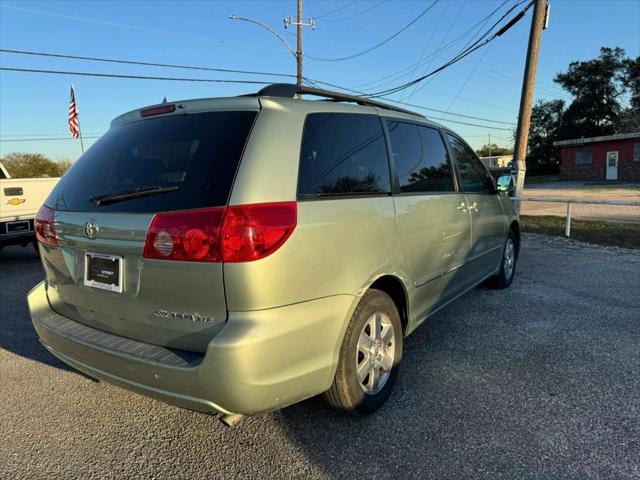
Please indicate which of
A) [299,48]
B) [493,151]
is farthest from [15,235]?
[493,151]

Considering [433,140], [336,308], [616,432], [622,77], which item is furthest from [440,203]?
[622,77]

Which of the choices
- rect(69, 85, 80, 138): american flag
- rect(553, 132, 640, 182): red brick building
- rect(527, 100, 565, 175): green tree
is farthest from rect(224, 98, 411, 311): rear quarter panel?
rect(527, 100, 565, 175): green tree

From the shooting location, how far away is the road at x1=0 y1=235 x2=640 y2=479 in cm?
230

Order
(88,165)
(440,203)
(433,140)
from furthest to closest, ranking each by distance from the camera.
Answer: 1. (433,140)
2. (440,203)
3. (88,165)

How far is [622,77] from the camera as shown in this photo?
46.7 metres

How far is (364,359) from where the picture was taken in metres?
2.70

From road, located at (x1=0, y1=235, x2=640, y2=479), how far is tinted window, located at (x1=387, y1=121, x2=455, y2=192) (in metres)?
1.32

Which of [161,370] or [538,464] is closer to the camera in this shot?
[161,370]

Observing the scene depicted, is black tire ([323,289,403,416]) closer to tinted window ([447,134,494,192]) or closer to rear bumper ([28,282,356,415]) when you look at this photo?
rear bumper ([28,282,356,415])

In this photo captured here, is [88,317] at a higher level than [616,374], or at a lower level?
higher

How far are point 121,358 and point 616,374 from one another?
318 centimetres

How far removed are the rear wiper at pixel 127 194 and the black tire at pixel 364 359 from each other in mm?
1162

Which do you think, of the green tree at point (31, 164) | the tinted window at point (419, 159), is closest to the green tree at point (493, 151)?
the green tree at point (31, 164)

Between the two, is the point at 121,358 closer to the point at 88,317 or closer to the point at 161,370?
the point at 161,370
